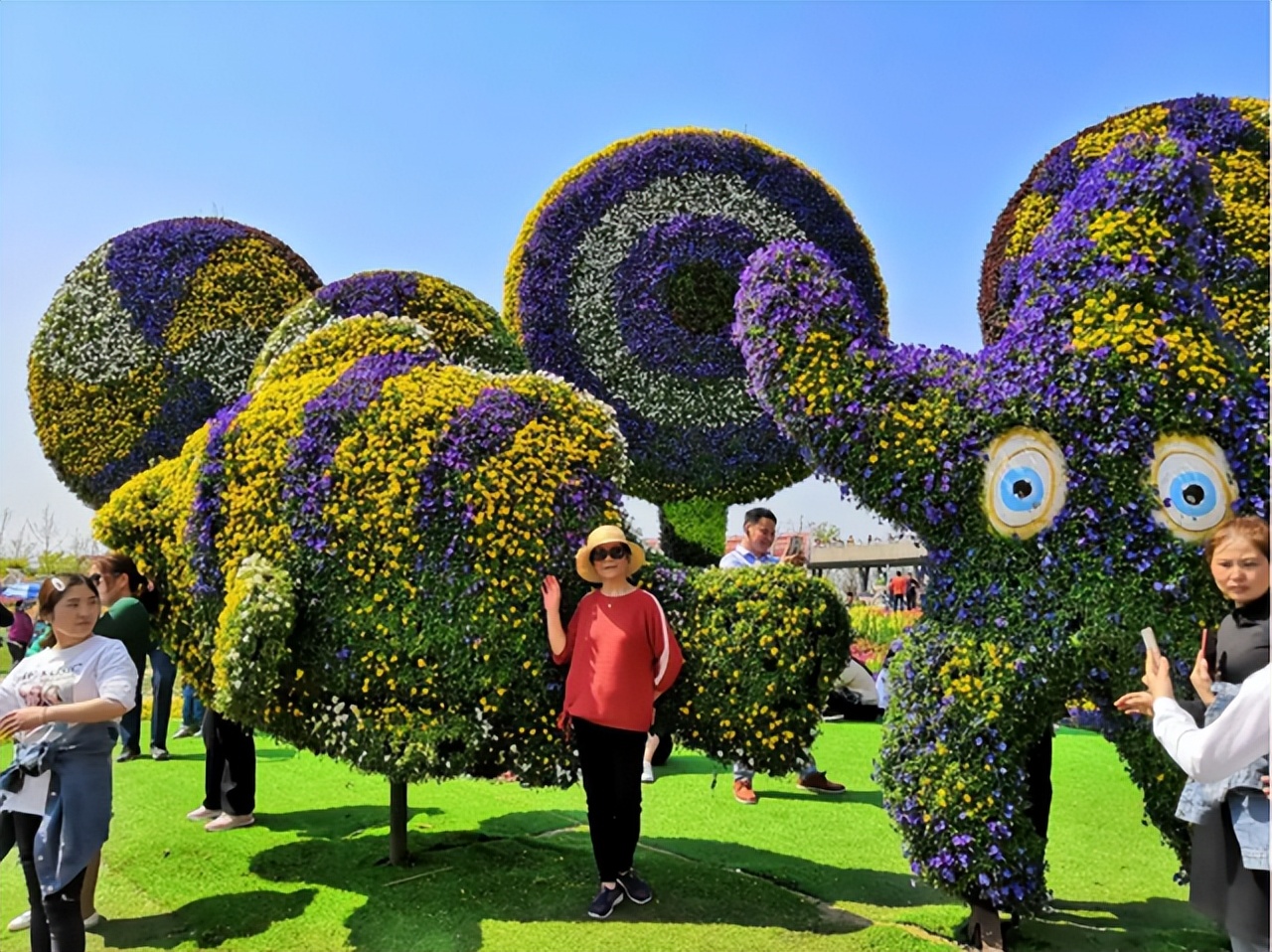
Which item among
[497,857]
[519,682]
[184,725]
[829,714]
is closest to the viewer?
[519,682]

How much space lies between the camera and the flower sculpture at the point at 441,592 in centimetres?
400

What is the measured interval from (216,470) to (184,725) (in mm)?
4436

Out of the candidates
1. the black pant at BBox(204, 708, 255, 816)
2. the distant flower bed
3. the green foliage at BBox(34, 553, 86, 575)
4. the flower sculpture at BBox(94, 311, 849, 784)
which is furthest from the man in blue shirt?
the green foliage at BBox(34, 553, 86, 575)

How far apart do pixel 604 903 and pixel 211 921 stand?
5.37ft

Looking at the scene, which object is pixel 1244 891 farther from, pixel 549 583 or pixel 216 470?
pixel 216 470

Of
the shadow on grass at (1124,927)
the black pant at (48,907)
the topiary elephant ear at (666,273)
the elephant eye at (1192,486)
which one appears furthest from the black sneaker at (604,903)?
the topiary elephant ear at (666,273)

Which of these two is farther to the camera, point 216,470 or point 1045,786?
point 216,470

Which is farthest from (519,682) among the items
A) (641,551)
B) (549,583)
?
(641,551)

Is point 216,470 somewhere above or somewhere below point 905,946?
above

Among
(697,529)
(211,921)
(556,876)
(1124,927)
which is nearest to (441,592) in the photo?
(556,876)

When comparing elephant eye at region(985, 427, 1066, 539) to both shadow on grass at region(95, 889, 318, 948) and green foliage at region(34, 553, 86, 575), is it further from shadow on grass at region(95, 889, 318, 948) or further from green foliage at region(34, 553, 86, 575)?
green foliage at region(34, 553, 86, 575)

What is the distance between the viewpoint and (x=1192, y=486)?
3521mm

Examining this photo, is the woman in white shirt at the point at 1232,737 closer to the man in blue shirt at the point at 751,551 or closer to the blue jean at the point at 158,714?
the man in blue shirt at the point at 751,551

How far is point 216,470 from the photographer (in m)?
4.43
